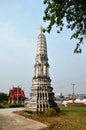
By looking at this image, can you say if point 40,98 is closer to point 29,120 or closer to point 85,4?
point 29,120

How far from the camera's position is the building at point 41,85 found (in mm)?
32406

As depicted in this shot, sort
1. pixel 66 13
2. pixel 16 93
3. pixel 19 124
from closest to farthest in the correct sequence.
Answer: pixel 66 13 < pixel 19 124 < pixel 16 93

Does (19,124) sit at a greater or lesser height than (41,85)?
lesser

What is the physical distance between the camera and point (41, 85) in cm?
3319

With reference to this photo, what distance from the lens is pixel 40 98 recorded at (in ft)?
107

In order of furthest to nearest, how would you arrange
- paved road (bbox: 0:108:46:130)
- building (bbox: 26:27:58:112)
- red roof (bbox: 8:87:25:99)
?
red roof (bbox: 8:87:25:99), building (bbox: 26:27:58:112), paved road (bbox: 0:108:46:130)

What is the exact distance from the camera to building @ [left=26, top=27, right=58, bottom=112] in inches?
1276

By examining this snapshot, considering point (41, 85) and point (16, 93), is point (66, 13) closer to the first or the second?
point (41, 85)

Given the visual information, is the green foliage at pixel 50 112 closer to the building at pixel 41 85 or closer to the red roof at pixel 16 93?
the building at pixel 41 85

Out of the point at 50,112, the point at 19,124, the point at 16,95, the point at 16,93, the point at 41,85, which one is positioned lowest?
the point at 19,124

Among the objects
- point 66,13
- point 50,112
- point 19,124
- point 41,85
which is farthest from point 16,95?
point 66,13

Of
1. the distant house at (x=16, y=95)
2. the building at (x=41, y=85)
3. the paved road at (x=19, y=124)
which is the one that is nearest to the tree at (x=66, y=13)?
the paved road at (x=19, y=124)

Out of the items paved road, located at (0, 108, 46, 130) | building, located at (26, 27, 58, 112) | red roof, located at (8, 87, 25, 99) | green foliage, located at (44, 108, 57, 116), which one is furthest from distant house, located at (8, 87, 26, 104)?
paved road, located at (0, 108, 46, 130)

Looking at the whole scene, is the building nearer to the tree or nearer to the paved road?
the paved road
